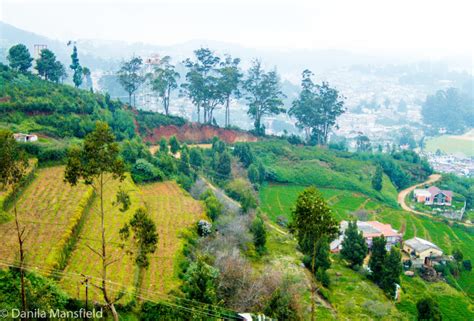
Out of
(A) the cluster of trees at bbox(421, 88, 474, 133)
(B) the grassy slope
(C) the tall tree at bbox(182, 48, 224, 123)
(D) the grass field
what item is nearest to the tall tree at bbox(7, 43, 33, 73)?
(C) the tall tree at bbox(182, 48, 224, 123)

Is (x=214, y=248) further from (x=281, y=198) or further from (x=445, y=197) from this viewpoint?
(x=445, y=197)

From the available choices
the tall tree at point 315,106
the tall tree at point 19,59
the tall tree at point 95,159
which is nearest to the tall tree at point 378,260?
the tall tree at point 95,159

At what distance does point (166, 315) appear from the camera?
514 inches

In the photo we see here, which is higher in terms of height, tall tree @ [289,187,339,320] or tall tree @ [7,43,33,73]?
tall tree @ [7,43,33,73]

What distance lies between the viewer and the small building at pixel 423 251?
28.1 meters

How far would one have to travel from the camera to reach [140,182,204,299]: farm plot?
50.7ft

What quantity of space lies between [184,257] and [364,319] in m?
7.56

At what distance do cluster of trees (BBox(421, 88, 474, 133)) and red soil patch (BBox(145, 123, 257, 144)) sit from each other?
61722 mm

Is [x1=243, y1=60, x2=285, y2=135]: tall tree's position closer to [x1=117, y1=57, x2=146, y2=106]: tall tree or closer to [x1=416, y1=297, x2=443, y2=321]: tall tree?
[x1=117, y1=57, x2=146, y2=106]: tall tree

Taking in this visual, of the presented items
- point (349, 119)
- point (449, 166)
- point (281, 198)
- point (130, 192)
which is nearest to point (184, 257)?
point (130, 192)

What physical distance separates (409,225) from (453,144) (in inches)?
2233

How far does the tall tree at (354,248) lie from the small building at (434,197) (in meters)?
18.4

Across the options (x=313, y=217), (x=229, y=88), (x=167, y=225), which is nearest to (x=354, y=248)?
(x=167, y=225)

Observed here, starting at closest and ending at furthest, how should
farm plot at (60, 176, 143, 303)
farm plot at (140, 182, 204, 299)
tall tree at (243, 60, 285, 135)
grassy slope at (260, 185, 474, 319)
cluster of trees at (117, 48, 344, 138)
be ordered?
farm plot at (60, 176, 143, 303), farm plot at (140, 182, 204, 299), grassy slope at (260, 185, 474, 319), cluster of trees at (117, 48, 344, 138), tall tree at (243, 60, 285, 135)
